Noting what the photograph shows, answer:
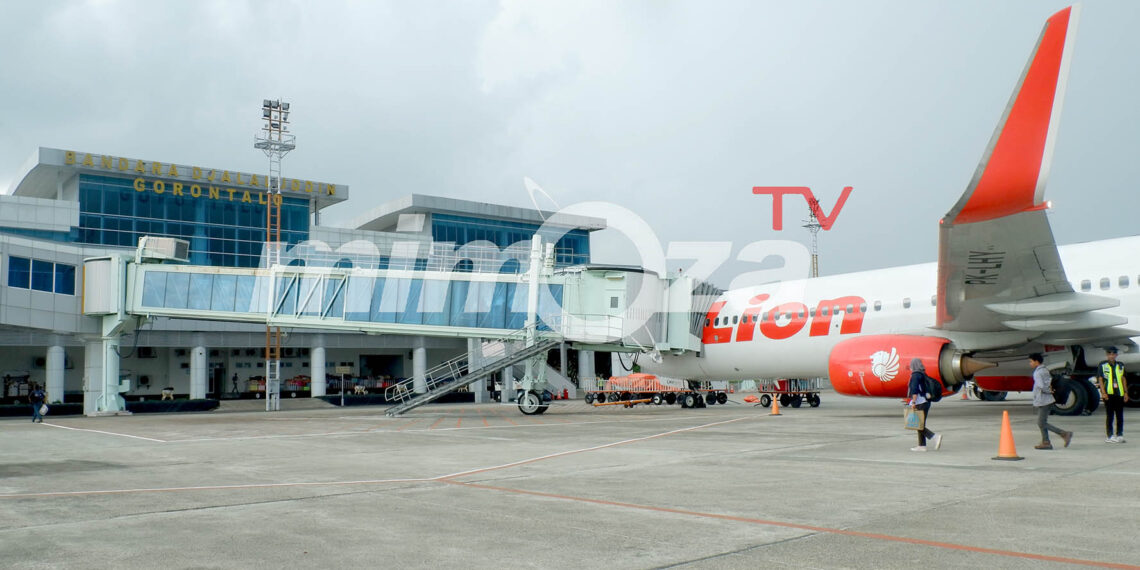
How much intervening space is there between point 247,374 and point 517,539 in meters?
59.7

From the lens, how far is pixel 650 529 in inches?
255

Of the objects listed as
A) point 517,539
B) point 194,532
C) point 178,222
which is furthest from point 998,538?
point 178,222

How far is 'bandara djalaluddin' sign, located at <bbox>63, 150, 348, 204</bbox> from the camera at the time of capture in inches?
2149

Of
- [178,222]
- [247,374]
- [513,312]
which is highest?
[178,222]

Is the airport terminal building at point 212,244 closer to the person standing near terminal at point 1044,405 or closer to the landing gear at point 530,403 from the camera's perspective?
the landing gear at point 530,403

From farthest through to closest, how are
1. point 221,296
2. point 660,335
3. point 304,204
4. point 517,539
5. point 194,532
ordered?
1. point 304,204
2. point 221,296
3. point 660,335
4. point 194,532
5. point 517,539

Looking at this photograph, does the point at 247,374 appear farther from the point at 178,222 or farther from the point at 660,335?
the point at 660,335

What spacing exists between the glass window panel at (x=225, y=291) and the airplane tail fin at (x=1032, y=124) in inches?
1057

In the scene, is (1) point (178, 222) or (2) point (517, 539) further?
(1) point (178, 222)

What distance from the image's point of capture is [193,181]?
193ft

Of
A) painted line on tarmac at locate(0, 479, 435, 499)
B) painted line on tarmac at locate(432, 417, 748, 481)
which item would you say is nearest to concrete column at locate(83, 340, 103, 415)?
painted line on tarmac at locate(432, 417, 748, 481)

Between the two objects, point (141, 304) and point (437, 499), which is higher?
point (141, 304)

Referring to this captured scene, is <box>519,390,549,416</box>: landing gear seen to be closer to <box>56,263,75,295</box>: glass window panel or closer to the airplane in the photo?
the airplane

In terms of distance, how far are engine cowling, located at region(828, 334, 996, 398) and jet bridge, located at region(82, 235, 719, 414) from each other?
336 inches
